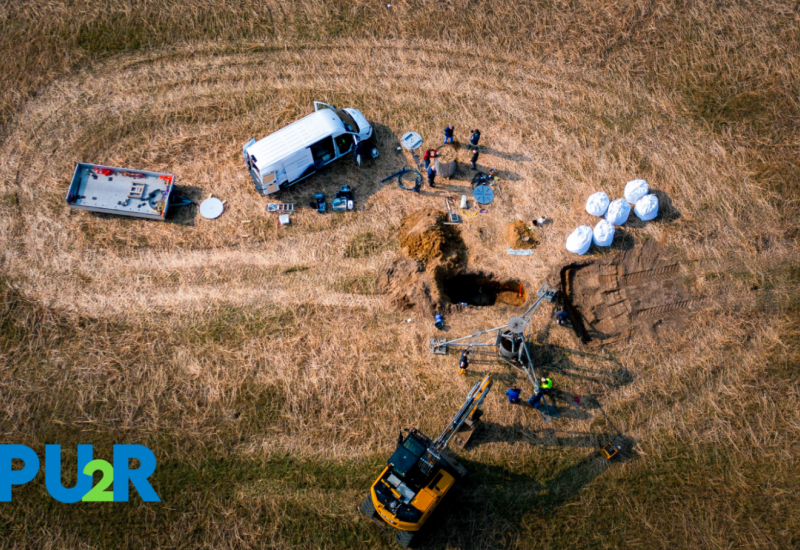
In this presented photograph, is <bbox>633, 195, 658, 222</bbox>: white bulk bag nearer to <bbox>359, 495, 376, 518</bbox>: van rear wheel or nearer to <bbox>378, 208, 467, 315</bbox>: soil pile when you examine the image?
<bbox>378, 208, 467, 315</bbox>: soil pile

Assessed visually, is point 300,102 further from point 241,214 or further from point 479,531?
point 479,531

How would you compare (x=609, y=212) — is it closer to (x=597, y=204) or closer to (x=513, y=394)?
(x=597, y=204)

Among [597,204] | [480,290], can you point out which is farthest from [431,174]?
[597,204]

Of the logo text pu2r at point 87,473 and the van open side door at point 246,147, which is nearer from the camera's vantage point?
the logo text pu2r at point 87,473

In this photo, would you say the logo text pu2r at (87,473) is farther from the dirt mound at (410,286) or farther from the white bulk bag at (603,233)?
the white bulk bag at (603,233)

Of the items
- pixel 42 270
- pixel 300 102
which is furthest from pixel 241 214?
pixel 42 270

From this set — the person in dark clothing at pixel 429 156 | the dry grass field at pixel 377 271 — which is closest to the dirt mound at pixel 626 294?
the dry grass field at pixel 377 271

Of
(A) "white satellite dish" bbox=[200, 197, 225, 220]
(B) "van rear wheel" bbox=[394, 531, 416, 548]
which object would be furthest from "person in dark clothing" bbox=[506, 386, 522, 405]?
(A) "white satellite dish" bbox=[200, 197, 225, 220]
